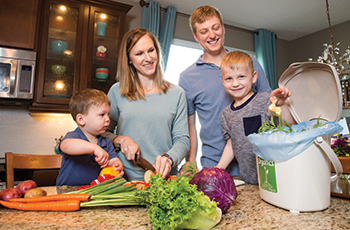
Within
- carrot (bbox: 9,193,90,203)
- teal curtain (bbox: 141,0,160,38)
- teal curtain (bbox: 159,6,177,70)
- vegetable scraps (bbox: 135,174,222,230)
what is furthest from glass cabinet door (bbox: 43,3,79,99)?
vegetable scraps (bbox: 135,174,222,230)

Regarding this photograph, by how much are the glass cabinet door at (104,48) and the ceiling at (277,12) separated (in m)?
0.98

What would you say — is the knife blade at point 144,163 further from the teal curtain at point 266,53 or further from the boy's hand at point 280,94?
the teal curtain at point 266,53

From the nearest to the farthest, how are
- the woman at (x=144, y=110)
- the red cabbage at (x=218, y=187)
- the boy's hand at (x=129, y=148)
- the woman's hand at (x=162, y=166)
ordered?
the red cabbage at (x=218, y=187)
the woman's hand at (x=162, y=166)
the boy's hand at (x=129, y=148)
the woman at (x=144, y=110)

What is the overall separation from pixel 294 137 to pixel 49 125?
9.58 feet

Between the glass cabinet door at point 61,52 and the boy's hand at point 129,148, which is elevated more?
the glass cabinet door at point 61,52

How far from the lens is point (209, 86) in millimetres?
1377

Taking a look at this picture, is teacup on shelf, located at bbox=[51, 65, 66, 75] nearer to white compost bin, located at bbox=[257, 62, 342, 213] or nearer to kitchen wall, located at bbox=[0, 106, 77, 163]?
kitchen wall, located at bbox=[0, 106, 77, 163]

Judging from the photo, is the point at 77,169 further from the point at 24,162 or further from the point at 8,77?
the point at 8,77

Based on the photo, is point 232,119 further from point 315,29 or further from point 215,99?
point 315,29

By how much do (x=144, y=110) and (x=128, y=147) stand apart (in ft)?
0.83

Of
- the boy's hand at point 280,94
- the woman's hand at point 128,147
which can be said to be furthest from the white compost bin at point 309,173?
the woman's hand at point 128,147

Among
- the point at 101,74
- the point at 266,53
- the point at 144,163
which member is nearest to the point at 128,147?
the point at 144,163

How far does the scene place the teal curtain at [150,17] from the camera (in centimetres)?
346

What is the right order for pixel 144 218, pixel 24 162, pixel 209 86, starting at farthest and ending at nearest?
1. pixel 209 86
2. pixel 24 162
3. pixel 144 218
